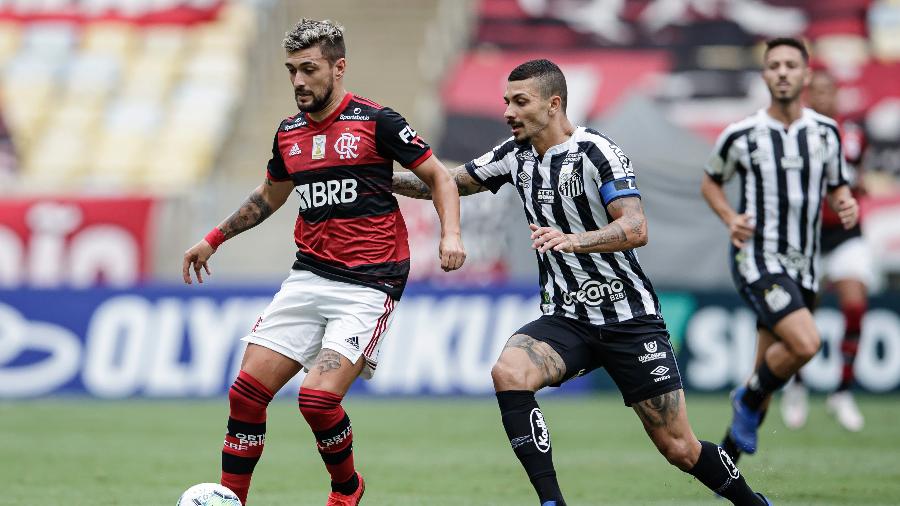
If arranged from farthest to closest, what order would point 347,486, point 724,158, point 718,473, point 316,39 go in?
point 724,158 < point 347,486 < point 316,39 < point 718,473

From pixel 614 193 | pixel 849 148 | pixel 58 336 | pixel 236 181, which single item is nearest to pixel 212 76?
pixel 236 181

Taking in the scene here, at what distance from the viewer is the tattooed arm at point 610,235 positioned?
20.3ft

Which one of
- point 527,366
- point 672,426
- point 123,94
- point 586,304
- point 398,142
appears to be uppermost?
point 123,94

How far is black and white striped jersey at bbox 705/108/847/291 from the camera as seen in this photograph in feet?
28.8

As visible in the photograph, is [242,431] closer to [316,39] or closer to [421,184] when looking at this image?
[421,184]

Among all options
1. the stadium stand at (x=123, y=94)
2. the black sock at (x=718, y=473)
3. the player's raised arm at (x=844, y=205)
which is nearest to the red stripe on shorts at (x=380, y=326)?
the black sock at (x=718, y=473)

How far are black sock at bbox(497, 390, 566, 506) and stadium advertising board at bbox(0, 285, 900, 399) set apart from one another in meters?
8.17

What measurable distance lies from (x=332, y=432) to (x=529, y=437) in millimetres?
1052

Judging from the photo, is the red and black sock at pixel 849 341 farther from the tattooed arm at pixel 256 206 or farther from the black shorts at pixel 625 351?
the tattooed arm at pixel 256 206

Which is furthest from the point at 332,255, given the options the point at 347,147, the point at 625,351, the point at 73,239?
the point at 73,239

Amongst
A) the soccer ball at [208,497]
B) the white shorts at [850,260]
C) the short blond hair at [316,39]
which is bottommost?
the soccer ball at [208,497]

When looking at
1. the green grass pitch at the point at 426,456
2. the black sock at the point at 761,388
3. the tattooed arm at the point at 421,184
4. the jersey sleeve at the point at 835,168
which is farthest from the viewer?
the jersey sleeve at the point at 835,168

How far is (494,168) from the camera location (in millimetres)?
7078

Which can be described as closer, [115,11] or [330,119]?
[330,119]
